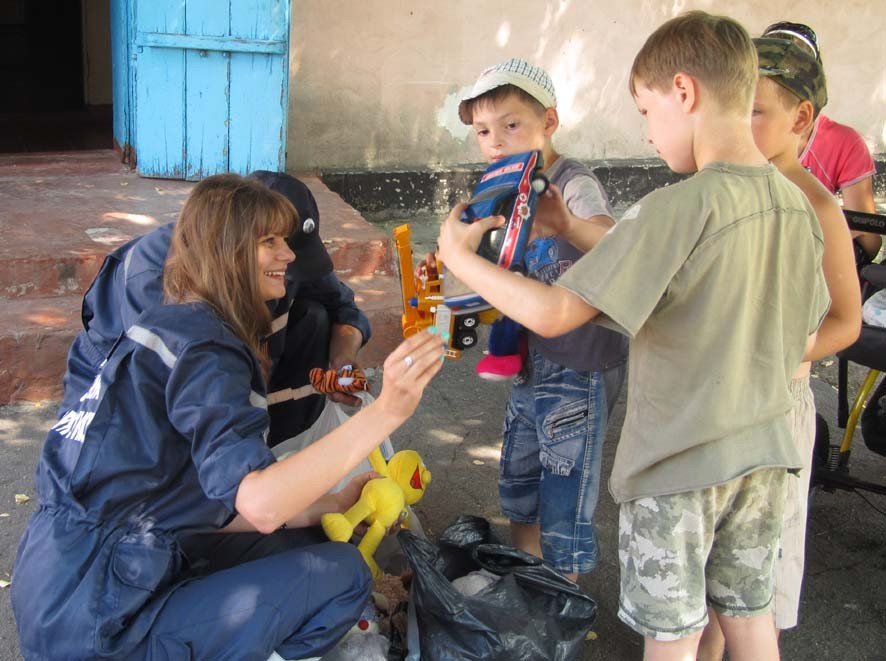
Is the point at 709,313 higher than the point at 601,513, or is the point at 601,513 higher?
the point at 709,313

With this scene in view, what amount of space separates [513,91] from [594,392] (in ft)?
2.60

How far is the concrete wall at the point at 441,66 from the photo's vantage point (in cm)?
589

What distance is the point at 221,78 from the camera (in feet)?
16.7

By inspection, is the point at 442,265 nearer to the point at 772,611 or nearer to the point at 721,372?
the point at 721,372

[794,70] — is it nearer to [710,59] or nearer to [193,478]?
[710,59]

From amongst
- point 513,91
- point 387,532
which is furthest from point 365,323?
point 513,91

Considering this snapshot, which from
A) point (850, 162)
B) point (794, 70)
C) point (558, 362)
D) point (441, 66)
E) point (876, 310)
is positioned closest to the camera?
point (794, 70)

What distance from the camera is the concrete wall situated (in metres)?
5.89

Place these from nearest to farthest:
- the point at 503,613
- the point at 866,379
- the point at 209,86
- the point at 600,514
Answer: the point at 503,613 < the point at 866,379 < the point at 600,514 < the point at 209,86

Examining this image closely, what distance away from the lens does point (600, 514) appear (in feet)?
11.0

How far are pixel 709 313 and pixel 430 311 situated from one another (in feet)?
1.96

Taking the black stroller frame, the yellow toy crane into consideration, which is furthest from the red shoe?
the black stroller frame

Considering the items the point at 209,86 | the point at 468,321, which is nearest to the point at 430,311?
the point at 468,321

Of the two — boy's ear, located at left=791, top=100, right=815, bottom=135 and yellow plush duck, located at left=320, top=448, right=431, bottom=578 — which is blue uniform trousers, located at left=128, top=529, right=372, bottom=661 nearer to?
yellow plush duck, located at left=320, top=448, right=431, bottom=578
